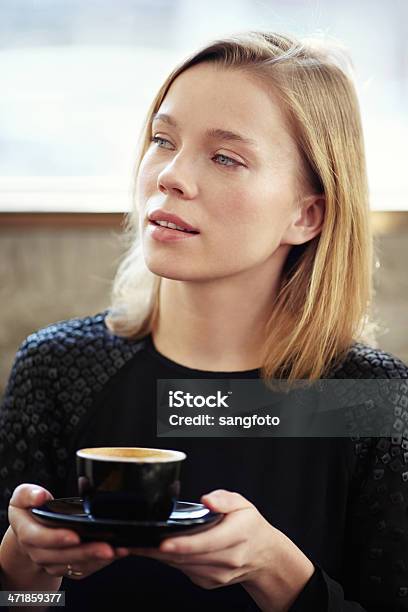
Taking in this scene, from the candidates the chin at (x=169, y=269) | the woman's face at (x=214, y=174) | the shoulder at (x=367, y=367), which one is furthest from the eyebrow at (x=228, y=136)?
the shoulder at (x=367, y=367)

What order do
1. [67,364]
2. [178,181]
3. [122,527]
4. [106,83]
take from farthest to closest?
[106,83] < [67,364] < [178,181] < [122,527]

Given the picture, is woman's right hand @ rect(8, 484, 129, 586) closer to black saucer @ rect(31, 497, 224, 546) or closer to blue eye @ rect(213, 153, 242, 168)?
black saucer @ rect(31, 497, 224, 546)

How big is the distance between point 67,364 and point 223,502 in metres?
0.26

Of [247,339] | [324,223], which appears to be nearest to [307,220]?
[324,223]

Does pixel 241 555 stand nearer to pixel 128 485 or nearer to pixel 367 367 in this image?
pixel 128 485

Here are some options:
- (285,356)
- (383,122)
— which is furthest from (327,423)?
(383,122)

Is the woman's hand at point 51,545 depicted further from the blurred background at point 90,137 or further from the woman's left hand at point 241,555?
the blurred background at point 90,137

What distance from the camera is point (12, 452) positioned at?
737 millimetres

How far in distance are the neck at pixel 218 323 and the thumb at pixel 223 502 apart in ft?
0.58

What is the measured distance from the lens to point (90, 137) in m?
0.96

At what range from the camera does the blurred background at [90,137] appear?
0.91 meters

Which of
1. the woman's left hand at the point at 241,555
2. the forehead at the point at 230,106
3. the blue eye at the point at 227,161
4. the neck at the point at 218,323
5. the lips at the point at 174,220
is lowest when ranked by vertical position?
the woman's left hand at the point at 241,555

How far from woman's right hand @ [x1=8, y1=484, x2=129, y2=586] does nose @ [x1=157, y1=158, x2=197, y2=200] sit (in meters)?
0.25

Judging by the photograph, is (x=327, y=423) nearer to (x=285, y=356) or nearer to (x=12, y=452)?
(x=285, y=356)
